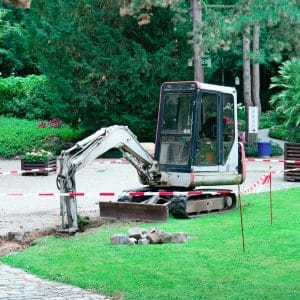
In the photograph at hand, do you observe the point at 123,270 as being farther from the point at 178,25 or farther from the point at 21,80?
the point at 21,80

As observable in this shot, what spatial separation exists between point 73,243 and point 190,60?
2240cm

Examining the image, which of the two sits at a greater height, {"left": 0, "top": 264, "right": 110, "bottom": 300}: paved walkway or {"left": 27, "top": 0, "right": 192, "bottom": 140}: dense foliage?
{"left": 27, "top": 0, "right": 192, "bottom": 140}: dense foliage

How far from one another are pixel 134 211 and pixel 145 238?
107 inches

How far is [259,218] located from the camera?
1437 centimetres

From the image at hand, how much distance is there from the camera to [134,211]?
1417cm

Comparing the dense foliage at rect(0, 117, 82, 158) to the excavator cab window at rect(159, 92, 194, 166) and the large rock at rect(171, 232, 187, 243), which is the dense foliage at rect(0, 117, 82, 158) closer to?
the excavator cab window at rect(159, 92, 194, 166)

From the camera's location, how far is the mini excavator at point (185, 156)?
47.5ft

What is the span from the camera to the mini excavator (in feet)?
47.5

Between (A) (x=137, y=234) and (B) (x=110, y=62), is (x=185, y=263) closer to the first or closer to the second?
(A) (x=137, y=234)

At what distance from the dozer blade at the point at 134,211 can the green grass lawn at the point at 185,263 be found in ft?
1.07

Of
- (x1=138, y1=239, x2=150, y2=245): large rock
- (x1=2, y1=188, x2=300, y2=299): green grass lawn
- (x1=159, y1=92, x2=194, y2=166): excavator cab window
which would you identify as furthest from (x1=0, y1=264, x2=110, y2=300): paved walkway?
(x1=159, y1=92, x2=194, y2=166): excavator cab window

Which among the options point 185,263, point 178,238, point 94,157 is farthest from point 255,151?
point 185,263

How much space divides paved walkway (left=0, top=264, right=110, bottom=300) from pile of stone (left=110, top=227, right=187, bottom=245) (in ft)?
7.30

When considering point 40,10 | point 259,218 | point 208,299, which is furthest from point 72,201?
point 40,10
